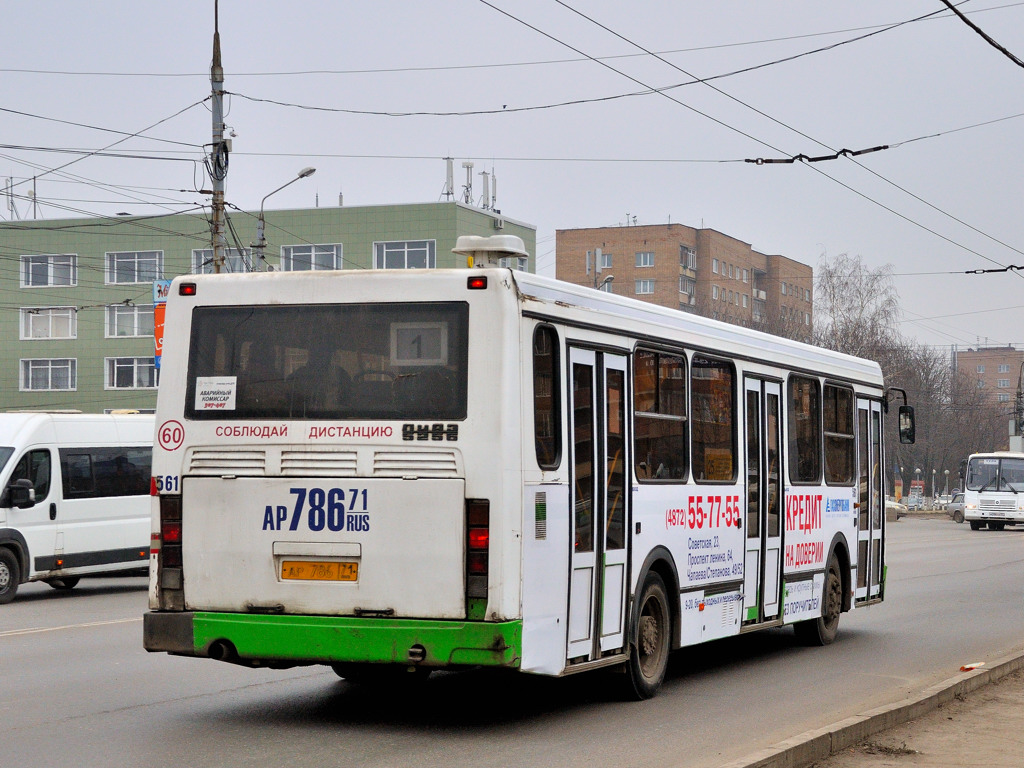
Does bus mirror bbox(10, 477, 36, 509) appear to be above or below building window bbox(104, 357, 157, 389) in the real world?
below

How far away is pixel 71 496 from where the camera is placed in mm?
19078

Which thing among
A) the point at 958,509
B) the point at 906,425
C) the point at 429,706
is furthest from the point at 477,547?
the point at 958,509

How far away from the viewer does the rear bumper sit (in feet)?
25.9

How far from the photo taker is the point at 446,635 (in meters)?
7.96

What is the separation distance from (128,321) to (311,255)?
419 inches

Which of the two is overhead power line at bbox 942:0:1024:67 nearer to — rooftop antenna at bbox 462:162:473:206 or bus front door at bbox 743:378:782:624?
bus front door at bbox 743:378:782:624

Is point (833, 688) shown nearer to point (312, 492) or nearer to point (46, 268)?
point (312, 492)

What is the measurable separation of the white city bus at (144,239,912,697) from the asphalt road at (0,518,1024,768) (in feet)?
1.44

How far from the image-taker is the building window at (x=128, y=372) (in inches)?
2933

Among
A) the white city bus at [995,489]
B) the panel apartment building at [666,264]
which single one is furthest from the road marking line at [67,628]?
the panel apartment building at [666,264]

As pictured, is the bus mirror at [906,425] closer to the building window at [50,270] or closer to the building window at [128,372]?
the building window at [128,372]

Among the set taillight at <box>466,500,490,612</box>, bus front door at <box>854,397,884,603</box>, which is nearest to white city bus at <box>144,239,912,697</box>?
taillight at <box>466,500,490,612</box>

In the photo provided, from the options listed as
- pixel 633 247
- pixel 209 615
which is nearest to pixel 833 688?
pixel 209 615

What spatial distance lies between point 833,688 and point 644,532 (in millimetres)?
2384
